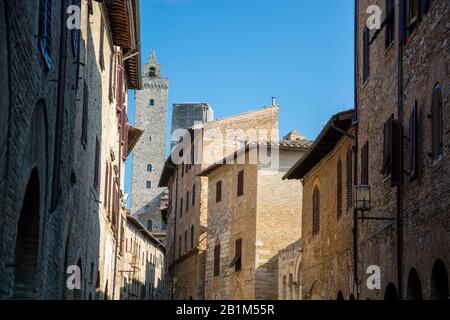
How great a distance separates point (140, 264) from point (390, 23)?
130 feet

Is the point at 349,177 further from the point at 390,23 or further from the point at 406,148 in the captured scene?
the point at 406,148

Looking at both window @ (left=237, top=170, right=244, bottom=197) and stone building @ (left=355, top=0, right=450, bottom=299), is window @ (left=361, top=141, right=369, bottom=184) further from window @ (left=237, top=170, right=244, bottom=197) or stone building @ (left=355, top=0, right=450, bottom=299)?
window @ (left=237, top=170, right=244, bottom=197)

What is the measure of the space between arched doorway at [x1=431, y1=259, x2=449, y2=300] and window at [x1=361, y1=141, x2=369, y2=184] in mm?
5389

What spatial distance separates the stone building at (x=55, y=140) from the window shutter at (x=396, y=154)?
5.60 meters

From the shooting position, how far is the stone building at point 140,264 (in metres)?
45.8

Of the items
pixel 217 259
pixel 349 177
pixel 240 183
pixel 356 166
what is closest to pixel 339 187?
pixel 349 177

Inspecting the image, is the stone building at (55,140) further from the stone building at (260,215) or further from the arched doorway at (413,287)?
the stone building at (260,215)

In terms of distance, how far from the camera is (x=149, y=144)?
107m

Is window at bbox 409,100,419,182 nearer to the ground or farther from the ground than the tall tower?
nearer to the ground

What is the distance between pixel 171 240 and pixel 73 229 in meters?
38.0

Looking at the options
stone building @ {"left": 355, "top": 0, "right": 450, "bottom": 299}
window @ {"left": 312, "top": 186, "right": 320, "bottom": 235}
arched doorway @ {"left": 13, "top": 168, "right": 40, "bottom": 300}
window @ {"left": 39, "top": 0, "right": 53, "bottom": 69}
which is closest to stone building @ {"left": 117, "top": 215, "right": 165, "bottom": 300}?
window @ {"left": 312, "top": 186, "right": 320, "bottom": 235}

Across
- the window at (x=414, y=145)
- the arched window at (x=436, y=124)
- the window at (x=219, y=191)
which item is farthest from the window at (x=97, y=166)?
the window at (x=219, y=191)

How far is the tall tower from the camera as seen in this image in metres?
102

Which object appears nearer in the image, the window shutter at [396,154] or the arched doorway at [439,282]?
the arched doorway at [439,282]
